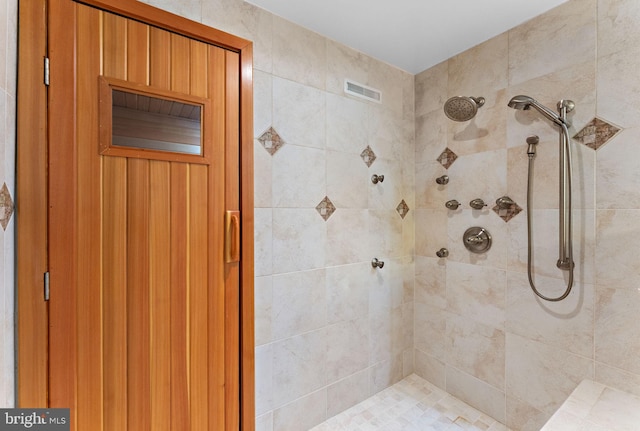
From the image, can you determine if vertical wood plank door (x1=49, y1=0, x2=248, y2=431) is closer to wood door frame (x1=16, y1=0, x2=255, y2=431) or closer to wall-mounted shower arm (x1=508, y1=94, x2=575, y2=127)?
wood door frame (x1=16, y1=0, x2=255, y2=431)

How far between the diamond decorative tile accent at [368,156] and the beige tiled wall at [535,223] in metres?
0.41

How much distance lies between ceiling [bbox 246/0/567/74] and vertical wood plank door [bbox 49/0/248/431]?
1.58 ft

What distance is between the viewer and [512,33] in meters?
1.46

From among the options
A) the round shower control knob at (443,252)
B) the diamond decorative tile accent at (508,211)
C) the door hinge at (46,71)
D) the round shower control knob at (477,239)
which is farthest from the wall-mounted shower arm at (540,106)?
the door hinge at (46,71)

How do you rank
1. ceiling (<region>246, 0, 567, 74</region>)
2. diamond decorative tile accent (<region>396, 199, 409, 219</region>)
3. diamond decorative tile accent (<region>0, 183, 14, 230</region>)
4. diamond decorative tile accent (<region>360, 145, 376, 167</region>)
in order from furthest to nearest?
1. diamond decorative tile accent (<region>396, 199, 409, 219</region>)
2. diamond decorative tile accent (<region>360, 145, 376, 167</region>)
3. ceiling (<region>246, 0, 567, 74</region>)
4. diamond decorative tile accent (<region>0, 183, 14, 230</region>)

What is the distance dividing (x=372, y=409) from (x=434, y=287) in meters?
0.83

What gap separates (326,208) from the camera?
154 centimetres

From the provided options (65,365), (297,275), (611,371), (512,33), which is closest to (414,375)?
(611,371)

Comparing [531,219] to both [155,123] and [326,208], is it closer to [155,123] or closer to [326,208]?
[326,208]

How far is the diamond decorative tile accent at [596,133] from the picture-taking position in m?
1.18

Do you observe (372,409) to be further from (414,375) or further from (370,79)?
(370,79)

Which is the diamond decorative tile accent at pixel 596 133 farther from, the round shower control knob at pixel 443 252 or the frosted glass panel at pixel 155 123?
the frosted glass panel at pixel 155 123

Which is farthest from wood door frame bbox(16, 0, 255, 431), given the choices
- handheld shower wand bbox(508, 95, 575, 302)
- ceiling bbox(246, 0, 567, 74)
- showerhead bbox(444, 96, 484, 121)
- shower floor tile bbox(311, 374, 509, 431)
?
handheld shower wand bbox(508, 95, 575, 302)
